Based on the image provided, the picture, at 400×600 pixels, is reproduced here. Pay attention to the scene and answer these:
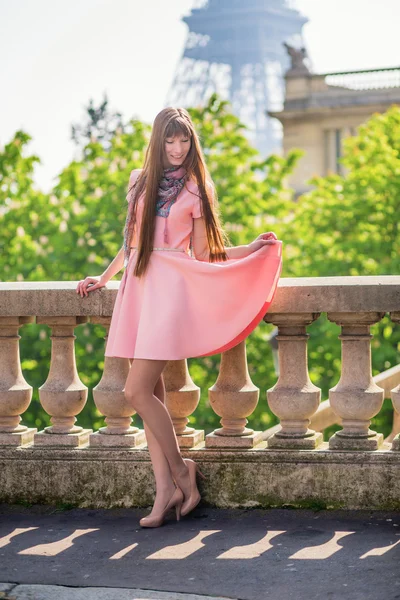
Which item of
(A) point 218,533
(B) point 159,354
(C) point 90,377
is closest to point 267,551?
(A) point 218,533

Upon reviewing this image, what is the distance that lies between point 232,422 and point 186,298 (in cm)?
81

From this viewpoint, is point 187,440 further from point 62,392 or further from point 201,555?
point 201,555

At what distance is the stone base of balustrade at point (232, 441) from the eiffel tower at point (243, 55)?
104901mm

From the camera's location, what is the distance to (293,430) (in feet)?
18.1

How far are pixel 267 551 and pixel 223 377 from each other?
1.11 m

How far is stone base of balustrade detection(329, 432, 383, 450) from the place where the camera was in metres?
5.38

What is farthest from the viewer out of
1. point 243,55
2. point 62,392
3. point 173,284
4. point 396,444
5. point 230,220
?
point 243,55

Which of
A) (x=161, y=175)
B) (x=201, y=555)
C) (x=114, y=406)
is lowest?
(x=201, y=555)

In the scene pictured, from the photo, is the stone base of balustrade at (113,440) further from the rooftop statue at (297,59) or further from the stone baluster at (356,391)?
the rooftop statue at (297,59)

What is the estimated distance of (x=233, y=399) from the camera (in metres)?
5.59

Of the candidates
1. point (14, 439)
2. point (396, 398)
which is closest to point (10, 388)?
point (14, 439)

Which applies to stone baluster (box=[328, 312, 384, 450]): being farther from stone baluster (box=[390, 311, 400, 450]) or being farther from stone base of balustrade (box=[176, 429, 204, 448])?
stone base of balustrade (box=[176, 429, 204, 448])

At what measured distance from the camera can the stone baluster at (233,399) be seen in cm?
558

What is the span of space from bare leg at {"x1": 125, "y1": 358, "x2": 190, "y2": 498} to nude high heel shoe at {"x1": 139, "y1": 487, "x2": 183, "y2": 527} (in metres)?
0.12
